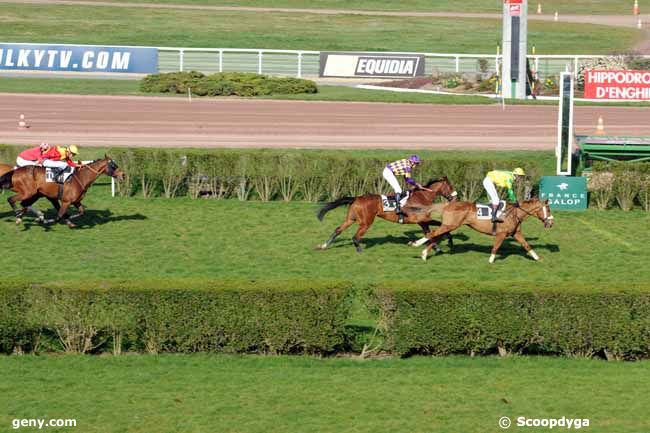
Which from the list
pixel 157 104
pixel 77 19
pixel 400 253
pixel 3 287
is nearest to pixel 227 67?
pixel 157 104

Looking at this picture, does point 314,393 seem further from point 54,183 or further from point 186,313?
point 54,183

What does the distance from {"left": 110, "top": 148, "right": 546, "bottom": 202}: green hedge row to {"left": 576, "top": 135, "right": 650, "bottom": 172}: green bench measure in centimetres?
232

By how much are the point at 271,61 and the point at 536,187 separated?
27418 mm

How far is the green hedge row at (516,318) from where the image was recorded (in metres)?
14.5

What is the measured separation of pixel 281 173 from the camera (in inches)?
1007

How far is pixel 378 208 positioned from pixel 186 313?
21.1 feet

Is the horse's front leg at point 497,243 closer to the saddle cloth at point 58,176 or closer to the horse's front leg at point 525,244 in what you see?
the horse's front leg at point 525,244

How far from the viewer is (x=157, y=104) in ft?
134

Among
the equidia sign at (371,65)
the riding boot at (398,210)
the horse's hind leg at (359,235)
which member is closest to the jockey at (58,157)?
the horse's hind leg at (359,235)

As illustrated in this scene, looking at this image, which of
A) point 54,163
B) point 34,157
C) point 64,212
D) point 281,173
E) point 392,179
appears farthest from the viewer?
point 281,173

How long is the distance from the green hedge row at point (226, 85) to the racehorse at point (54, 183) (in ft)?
72.0

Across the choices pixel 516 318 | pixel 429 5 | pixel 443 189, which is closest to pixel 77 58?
pixel 429 5

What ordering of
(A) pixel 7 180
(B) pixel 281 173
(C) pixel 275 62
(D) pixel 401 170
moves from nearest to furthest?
(D) pixel 401 170, (A) pixel 7 180, (B) pixel 281 173, (C) pixel 275 62

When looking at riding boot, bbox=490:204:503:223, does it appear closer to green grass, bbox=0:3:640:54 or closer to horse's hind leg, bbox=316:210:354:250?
horse's hind leg, bbox=316:210:354:250
